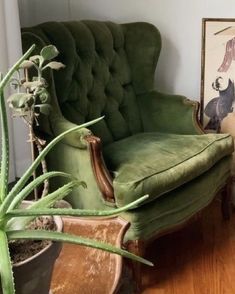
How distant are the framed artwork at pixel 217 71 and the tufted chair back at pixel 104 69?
11.5 inches

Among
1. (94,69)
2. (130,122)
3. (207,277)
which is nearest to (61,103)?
(94,69)

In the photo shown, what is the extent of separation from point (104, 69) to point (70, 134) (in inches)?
23.7

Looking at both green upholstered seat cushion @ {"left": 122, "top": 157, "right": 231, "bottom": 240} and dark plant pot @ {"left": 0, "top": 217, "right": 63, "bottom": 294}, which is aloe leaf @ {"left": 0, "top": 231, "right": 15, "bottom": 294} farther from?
green upholstered seat cushion @ {"left": 122, "top": 157, "right": 231, "bottom": 240}

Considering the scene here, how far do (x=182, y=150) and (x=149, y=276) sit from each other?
0.55m

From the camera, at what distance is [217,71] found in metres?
→ 2.44

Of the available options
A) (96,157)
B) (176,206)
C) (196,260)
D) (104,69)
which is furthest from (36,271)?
(104,69)

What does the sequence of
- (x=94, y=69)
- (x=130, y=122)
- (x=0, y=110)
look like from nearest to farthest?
(x=0, y=110) → (x=94, y=69) → (x=130, y=122)

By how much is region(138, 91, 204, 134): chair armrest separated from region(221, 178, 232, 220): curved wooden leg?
0.31 meters

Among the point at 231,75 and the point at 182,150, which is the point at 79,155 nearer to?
the point at 182,150

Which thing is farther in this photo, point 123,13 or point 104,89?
point 123,13

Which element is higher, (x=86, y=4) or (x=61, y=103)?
(x=86, y=4)

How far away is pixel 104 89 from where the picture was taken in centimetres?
221

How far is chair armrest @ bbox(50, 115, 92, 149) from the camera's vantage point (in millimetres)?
1661

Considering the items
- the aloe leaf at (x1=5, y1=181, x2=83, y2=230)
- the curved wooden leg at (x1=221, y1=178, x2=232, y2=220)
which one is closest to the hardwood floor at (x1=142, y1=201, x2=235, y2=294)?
the curved wooden leg at (x1=221, y1=178, x2=232, y2=220)
